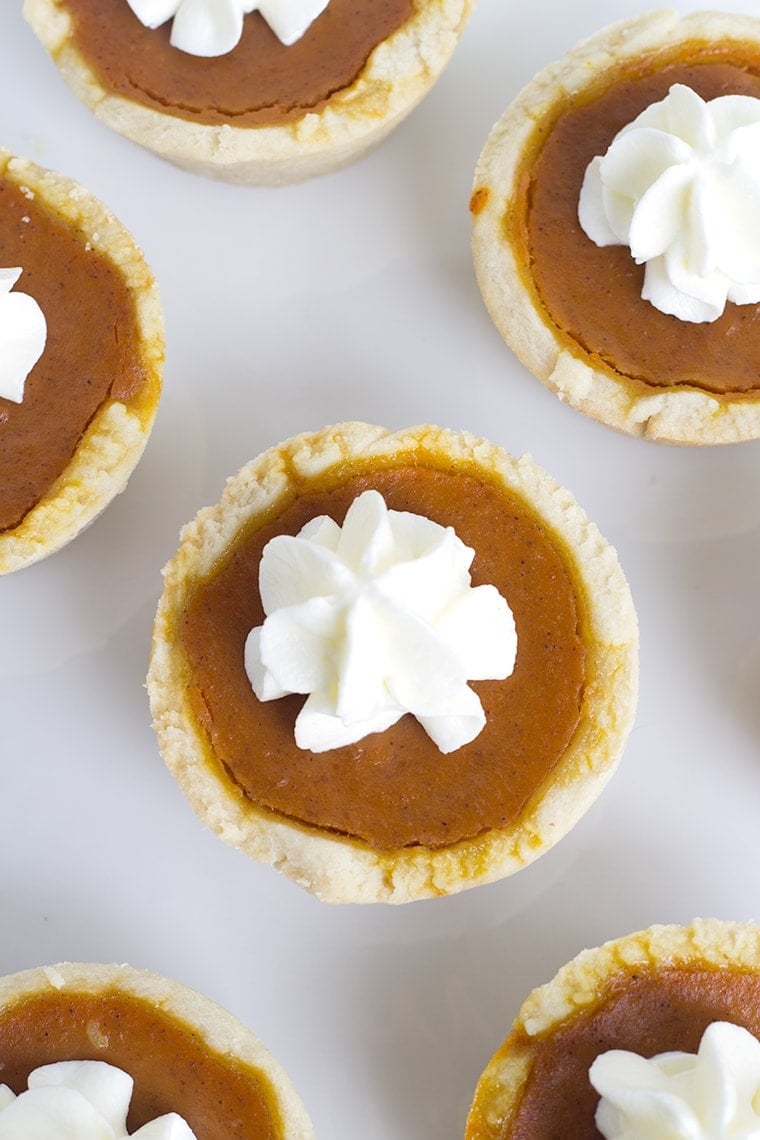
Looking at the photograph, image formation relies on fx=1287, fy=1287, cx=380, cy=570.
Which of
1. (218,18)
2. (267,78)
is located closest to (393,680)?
(267,78)

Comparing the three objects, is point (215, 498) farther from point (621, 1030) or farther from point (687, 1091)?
point (687, 1091)

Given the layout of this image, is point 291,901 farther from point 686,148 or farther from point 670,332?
point 686,148

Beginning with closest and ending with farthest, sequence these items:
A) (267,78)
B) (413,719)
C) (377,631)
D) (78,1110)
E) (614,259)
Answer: (78,1110) < (377,631) < (413,719) < (614,259) < (267,78)

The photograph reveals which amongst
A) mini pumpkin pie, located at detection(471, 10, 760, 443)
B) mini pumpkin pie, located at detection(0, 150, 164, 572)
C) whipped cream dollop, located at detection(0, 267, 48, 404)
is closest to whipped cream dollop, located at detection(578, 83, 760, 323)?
mini pumpkin pie, located at detection(471, 10, 760, 443)

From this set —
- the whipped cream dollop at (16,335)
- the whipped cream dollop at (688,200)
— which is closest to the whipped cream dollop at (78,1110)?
the whipped cream dollop at (16,335)

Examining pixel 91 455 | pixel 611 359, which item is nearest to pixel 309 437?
pixel 91 455

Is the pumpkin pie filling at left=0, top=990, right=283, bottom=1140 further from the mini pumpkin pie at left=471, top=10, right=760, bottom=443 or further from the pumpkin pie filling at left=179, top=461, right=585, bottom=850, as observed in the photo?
the mini pumpkin pie at left=471, top=10, right=760, bottom=443
